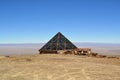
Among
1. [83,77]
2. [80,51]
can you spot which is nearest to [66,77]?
[83,77]

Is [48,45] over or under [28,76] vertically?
over

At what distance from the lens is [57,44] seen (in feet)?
117

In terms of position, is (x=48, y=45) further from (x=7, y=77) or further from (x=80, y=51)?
(x=7, y=77)

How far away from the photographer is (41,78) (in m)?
13.3

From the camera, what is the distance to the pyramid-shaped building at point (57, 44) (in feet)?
116

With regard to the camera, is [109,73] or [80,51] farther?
[80,51]

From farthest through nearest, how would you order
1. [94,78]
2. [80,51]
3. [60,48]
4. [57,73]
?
Result: [60,48] → [80,51] → [57,73] → [94,78]

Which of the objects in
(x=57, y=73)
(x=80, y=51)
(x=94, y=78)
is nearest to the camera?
(x=94, y=78)

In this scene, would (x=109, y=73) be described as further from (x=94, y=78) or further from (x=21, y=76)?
(x=21, y=76)

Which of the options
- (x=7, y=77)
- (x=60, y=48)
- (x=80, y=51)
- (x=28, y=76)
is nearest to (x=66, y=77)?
(x=28, y=76)

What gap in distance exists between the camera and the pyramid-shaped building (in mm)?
35434

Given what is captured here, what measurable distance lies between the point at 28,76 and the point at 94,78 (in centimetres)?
428

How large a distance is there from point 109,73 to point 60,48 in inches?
831

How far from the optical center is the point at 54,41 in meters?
36.6
